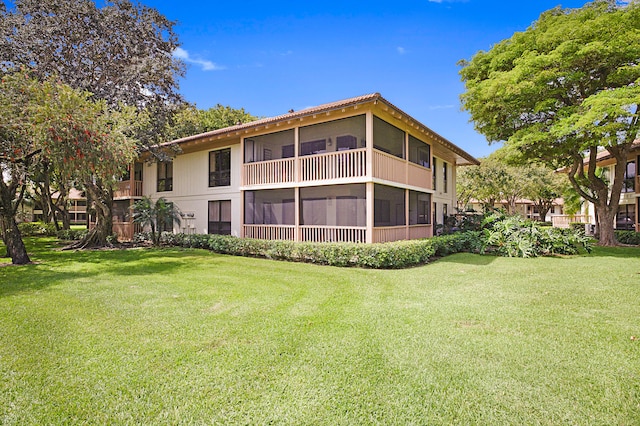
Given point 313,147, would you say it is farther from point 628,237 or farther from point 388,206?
point 628,237

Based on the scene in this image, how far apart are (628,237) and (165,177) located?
25.5 metres

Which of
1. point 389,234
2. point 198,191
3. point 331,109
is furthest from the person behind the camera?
point 198,191

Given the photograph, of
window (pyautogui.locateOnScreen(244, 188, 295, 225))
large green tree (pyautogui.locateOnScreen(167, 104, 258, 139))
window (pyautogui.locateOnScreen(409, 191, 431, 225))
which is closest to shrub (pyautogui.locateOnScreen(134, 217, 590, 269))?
window (pyautogui.locateOnScreen(244, 188, 295, 225))

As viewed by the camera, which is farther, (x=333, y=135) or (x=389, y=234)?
(x=333, y=135)

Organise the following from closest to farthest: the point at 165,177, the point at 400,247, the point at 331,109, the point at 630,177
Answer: the point at 400,247, the point at 331,109, the point at 165,177, the point at 630,177

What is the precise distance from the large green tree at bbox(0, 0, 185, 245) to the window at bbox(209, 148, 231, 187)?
2.74 m

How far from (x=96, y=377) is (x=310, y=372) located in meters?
2.13

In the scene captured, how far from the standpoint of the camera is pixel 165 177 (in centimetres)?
1870

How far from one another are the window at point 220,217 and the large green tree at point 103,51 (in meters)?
3.90

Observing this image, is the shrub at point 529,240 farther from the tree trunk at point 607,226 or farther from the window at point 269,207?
the window at point 269,207

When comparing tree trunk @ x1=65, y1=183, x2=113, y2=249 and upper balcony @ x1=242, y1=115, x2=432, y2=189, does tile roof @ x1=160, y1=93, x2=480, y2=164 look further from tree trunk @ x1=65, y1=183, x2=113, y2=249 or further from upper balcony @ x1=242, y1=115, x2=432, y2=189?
tree trunk @ x1=65, y1=183, x2=113, y2=249

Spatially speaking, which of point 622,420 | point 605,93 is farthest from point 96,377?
point 605,93

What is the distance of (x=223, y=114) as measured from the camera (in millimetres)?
30453

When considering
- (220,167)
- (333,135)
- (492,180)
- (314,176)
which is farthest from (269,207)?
(492,180)
